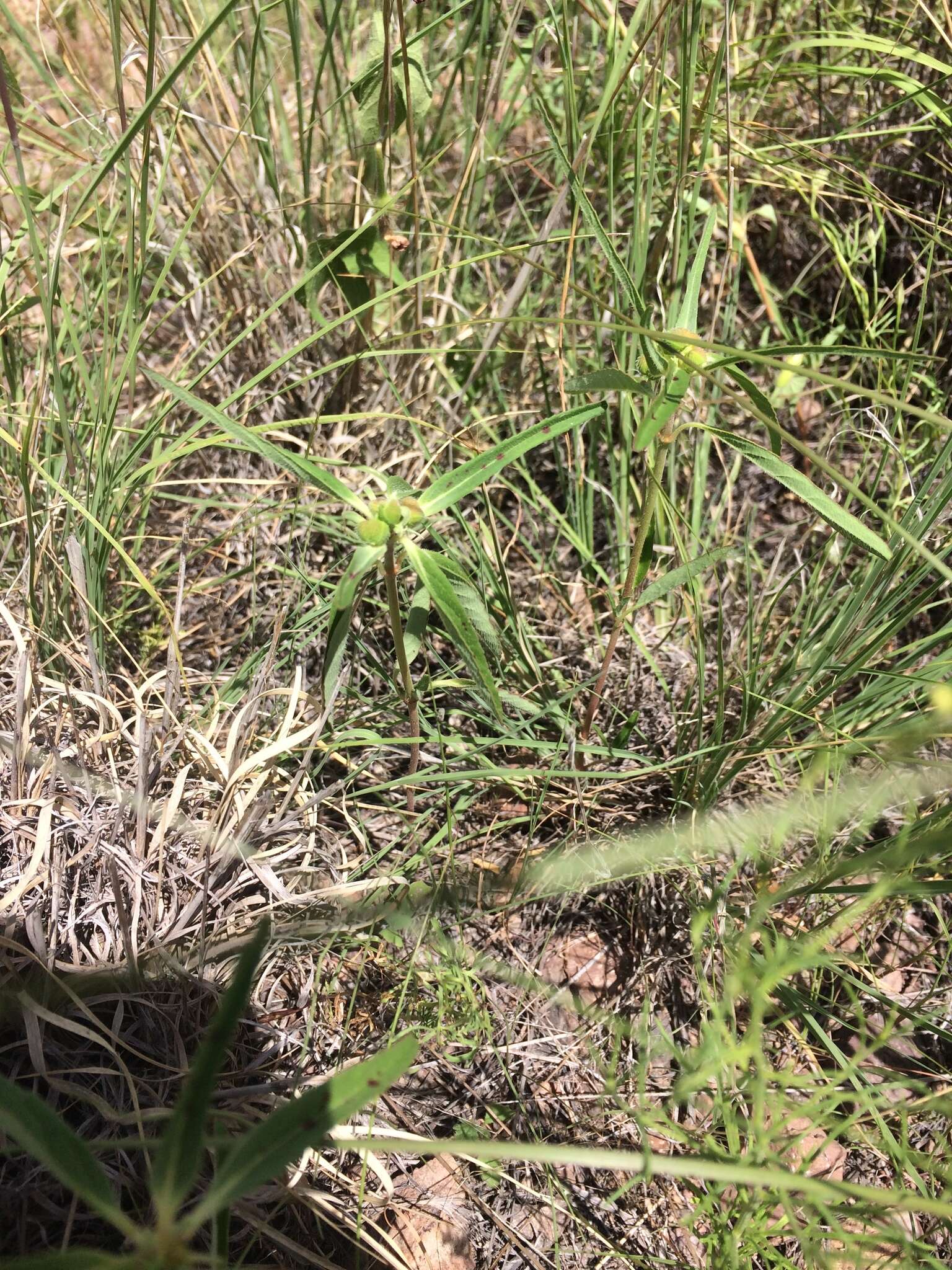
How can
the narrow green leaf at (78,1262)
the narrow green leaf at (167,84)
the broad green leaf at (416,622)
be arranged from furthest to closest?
the broad green leaf at (416,622) < the narrow green leaf at (167,84) < the narrow green leaf at (78,1262)

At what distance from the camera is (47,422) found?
140 centimetres

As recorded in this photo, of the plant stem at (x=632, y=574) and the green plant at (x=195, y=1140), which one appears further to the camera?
the plant stem at (x=632, y=574)

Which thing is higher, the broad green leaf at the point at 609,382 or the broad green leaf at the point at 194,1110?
the broad green leaf at the point at 609,382

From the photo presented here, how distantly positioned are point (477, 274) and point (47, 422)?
899mm

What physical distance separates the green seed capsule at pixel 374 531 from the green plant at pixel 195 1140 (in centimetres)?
41

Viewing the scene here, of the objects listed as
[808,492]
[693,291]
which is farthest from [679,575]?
[693,291]

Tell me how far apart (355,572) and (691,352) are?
50 cm

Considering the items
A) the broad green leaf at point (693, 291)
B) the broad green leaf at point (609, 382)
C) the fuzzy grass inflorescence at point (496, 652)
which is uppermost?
the broad green leaf at point (693, 291)

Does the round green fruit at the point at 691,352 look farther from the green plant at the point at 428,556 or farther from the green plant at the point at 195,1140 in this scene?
the green plant at the point at 195,1140

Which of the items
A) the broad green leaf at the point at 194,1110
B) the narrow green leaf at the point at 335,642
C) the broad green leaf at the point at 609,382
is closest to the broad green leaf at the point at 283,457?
the narrow green leaf at the point at 335,642

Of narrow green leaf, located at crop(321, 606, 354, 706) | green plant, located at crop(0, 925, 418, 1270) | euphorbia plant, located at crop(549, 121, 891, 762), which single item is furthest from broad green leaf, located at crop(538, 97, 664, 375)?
green plant, located at crop(0, 925, 418, 1270)

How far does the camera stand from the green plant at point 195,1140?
2.27ft

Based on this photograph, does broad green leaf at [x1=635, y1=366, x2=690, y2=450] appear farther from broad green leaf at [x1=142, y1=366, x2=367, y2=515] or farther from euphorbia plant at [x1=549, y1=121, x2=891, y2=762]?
broad green leaf at [x1=142, y1=366, x2=367, y2=515]

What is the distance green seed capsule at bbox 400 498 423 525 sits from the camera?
99cm
